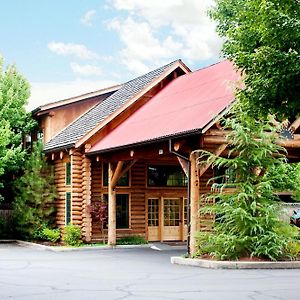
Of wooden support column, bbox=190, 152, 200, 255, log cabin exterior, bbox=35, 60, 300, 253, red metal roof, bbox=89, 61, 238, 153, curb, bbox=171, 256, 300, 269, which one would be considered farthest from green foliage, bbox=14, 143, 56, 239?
curb, bbox=171, 256, 300, 269

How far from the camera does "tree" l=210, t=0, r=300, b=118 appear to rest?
10.3 metres

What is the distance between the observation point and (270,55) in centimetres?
1055

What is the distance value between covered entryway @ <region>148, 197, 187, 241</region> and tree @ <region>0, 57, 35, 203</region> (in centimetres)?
662

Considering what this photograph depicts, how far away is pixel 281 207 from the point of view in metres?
18.4

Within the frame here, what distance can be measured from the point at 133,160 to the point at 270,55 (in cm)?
1336

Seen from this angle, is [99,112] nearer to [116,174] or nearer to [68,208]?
[68,208]

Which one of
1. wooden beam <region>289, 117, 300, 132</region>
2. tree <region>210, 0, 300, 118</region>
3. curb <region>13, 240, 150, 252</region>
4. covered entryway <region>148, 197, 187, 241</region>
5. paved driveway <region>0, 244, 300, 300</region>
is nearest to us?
tree <region>210, 0, 300, 118</region>

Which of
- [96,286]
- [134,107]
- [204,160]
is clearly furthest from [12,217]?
[96,286]

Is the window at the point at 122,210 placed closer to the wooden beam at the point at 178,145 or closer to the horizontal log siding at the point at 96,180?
the horizontal log siding at the point at 96,180

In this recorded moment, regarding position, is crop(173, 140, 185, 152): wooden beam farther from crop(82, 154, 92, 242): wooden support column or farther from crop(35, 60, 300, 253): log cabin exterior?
crop(82, 154, 92, 242): wooden support column

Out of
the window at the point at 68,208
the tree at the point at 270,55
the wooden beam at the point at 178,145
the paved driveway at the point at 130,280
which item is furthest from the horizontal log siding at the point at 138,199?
the tree at the point at 270,55

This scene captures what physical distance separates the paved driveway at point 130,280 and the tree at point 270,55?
3546 mm

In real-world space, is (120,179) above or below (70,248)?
above

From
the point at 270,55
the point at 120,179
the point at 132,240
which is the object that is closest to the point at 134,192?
the point at 120,179
